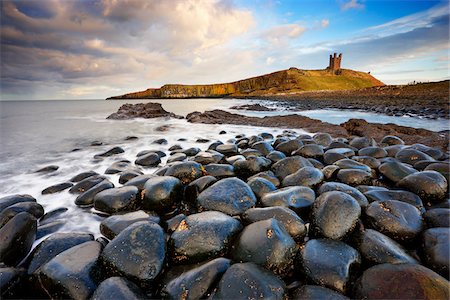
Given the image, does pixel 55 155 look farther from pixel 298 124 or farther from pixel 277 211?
pixel 298 124

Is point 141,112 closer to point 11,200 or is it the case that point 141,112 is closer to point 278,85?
point 11,200

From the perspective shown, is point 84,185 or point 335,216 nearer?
point 335,216

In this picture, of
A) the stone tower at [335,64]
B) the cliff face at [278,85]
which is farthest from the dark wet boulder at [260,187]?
the stone tower at [335,64]

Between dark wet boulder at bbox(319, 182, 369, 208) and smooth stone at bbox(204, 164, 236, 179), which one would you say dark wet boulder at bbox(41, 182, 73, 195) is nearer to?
smooth stone at bbox(204, 164, 236, 179)

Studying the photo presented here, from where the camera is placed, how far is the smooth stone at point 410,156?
3809 mm

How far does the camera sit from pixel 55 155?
21.6 feet

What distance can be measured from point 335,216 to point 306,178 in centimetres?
101

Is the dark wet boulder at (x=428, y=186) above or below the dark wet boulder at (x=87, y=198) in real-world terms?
above

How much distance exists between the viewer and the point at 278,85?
8800cm

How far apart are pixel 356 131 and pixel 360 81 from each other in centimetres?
10758

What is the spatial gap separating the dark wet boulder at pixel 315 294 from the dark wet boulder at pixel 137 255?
38.4 inches

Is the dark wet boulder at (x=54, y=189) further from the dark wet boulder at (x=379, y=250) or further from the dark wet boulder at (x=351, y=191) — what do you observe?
the dark wet boulder at (x=379, y=250)

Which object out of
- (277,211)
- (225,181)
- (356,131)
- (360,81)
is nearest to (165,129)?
(356,131)

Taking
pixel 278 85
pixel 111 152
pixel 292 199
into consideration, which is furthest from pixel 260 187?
pixel 278 85
